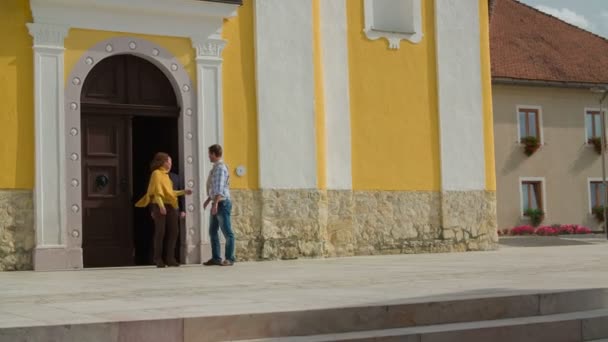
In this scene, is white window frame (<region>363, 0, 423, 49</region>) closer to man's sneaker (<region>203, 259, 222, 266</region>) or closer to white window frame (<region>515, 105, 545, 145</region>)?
man's sneaker (<region>203, 259, 222, 266</region>)

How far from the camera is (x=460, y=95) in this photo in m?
19.4

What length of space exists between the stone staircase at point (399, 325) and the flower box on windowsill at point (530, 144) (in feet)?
103

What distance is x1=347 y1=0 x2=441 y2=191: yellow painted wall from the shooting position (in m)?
18.3

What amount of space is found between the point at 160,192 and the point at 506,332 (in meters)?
7.82

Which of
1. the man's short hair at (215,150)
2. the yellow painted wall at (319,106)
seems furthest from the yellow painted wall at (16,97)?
the yellow painted wall at (319,106)

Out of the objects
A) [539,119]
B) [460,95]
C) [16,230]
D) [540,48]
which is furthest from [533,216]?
[16,230]

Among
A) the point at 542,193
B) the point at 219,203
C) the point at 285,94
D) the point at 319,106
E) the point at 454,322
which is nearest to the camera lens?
the point at 454,322

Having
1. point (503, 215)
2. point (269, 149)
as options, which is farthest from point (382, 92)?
point (503, 215)

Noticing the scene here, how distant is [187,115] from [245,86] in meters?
1.20

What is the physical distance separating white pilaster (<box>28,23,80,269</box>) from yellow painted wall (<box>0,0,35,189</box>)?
4.4 inches

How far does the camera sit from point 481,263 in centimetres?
1445

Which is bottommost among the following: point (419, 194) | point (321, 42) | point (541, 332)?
point (541, 332)

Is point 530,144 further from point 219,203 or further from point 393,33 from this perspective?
point 219,203

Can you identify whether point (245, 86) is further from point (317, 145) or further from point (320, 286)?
point (320, 286)
